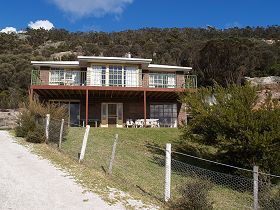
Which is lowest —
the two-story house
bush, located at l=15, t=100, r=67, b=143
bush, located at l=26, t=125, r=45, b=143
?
bush, located at l=26, t=125, r=45, b=143

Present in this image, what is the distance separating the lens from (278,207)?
24.0 ft

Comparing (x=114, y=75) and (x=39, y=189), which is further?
(x=114, y=75)

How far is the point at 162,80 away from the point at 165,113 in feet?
8.08

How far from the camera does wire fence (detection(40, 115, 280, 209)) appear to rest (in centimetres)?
830

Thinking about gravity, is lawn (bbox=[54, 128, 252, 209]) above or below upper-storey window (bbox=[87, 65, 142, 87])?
below

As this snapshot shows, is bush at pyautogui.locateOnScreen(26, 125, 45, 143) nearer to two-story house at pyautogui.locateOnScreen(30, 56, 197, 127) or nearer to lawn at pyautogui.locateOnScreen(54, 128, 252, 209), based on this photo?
lawn at pyautogui.locateOnScreen(54, 128, 252, 209)

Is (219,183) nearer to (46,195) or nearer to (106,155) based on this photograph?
(106,155)

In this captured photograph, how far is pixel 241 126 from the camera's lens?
13.5m

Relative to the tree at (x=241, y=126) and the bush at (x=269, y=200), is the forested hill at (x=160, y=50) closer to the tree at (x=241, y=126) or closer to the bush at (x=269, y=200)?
the tree at (x=241, y=126)

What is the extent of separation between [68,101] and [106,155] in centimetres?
1506

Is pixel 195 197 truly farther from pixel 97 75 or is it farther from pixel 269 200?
pixel 97 75

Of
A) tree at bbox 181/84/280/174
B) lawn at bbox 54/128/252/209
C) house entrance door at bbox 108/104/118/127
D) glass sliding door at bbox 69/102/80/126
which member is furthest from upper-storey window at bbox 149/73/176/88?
tree at bbox 181/84/280/174

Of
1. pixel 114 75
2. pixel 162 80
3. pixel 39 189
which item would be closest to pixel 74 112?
pixel 114 75

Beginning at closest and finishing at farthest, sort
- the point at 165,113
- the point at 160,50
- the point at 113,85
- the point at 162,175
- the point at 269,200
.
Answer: the point at 269,200, the point at 162,175, the point at 113,85, the point at 165,113, the point at 160,50
